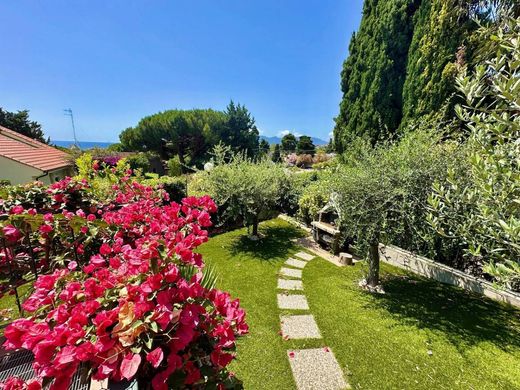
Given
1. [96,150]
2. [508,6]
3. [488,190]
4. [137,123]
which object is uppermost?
[137,123]

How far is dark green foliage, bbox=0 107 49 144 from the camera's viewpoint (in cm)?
2725

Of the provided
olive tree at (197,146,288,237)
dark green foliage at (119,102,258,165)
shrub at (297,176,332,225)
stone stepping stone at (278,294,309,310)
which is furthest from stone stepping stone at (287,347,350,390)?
dark green foliage at (119,102,258,165)

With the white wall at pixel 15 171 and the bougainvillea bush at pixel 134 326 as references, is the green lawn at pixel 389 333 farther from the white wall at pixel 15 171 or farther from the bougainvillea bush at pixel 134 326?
the white wall at pixel 15 171

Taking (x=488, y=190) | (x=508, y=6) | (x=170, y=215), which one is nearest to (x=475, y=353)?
(x=488, y=190)

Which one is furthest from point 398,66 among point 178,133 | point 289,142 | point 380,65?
point 289,142

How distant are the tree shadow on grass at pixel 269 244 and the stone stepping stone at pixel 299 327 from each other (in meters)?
2.50

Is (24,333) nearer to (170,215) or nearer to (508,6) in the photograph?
(170,215)

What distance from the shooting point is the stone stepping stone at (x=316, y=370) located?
3.06 metres

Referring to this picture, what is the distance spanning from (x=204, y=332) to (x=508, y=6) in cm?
806

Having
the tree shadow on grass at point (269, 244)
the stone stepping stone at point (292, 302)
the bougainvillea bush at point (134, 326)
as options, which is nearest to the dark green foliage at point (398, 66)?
the tree shadow on grass at point (269, 244)

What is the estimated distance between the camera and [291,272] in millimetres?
6027

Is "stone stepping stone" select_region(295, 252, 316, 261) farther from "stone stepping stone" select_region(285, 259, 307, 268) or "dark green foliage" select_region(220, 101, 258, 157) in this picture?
"dark green foliage" select_region(220, 101, 258, 157)

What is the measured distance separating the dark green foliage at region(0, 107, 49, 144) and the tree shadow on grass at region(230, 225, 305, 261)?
108 ft

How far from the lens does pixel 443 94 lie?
1133 centimetres
